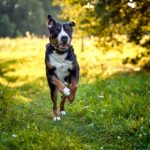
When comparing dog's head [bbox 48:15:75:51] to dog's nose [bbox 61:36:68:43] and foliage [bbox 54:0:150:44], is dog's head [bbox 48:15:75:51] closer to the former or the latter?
dog's nose [bbox 61:36:68:43]

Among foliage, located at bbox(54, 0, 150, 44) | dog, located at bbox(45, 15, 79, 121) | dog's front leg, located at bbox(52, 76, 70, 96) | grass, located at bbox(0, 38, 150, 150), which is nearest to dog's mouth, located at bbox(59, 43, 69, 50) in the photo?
dog, located at bbox(45, 15, 79, 121)

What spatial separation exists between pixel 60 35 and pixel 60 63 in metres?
0.52

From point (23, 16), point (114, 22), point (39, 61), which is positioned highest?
point (114, 22)

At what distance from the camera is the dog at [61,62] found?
7688mm

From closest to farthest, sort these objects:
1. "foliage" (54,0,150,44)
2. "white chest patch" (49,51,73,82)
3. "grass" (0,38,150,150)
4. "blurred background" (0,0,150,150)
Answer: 1. "grass" (0,38,150,150)
2. "blurred background" (0,0,150,150)
3. "white chest patch" (49,51,73,82)
4. "foliage" (54,0,150,44)

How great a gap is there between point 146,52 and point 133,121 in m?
8.12

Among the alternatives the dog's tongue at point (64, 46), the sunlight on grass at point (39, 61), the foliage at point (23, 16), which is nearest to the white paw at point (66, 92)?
the dog's tongue at point (64, 46)

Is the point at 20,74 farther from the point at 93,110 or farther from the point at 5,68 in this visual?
the point at 93,110

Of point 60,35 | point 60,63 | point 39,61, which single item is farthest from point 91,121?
point 39,61

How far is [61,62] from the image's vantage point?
788 cm

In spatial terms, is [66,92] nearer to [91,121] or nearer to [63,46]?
[91,121]

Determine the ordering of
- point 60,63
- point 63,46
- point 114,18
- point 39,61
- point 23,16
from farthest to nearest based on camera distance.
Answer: point 23,16, point 39,61, point 114,18, point 60,63, point 63,46

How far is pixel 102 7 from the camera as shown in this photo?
13875 millimetres

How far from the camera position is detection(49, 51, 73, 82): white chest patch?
25.8ft
